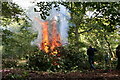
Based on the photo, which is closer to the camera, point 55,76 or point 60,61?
point 55,76

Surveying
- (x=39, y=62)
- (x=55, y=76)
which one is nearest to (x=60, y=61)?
(x=39, y=62)

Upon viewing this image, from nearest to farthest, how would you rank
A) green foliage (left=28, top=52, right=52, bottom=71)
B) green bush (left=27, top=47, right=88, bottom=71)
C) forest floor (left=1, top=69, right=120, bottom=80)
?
forest floor (left=1, top=69, right=120, bottom=80), green foliage (left=28, top=52, right=52, bottom=71), green bush (left=27, top=47, right=88, bottom=71)

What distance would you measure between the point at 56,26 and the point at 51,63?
489 inches

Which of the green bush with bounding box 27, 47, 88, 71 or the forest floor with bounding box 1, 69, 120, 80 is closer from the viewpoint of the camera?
the forest floor with bounding box 1, 69, 120, 80

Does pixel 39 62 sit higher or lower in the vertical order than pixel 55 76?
lower

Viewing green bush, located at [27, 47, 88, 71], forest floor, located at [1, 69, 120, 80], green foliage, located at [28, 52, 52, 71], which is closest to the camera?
forest floor, located at [1, 69, 120, 80]

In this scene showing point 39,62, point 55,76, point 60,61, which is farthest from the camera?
point 60,61

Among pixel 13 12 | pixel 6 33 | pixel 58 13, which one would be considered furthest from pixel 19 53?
pixel 13 12

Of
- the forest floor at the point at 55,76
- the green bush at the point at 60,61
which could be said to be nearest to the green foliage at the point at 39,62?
the green bush at the point at 60,61

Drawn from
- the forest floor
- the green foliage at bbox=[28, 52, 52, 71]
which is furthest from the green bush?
the forest floor

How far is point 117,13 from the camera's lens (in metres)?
5.21

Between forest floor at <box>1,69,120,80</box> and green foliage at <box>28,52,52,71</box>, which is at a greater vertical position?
forest floor at <box>1,69,120,80</box>

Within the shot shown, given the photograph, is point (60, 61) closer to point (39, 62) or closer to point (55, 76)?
point (39, 62)

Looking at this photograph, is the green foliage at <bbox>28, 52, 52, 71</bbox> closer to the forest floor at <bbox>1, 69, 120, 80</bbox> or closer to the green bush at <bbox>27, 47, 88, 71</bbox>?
the green bush at <bbox>27, 47, 88, 71</bbox>
